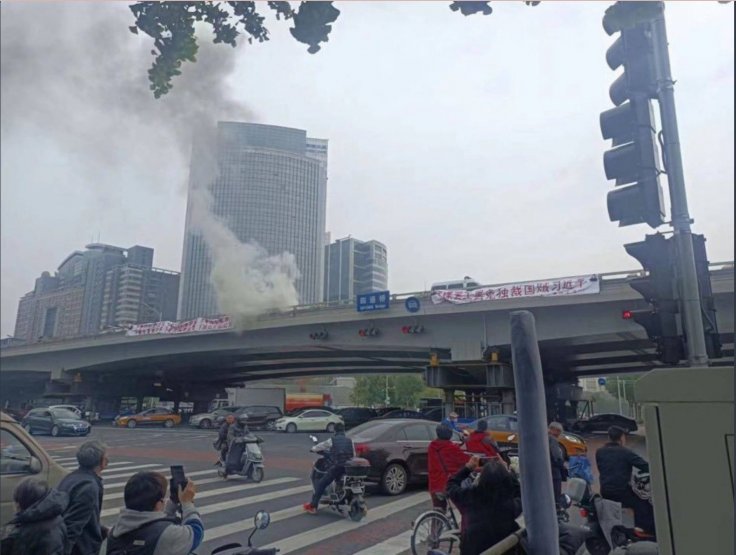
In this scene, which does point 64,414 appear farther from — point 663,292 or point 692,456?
point 692,456

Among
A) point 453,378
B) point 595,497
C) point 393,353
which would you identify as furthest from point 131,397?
point 595,497

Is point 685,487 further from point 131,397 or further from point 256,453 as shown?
point 131,397

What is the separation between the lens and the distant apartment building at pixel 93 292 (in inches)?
247

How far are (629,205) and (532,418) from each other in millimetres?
1951

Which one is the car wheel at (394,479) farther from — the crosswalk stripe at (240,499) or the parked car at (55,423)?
the parked car at (55,423)

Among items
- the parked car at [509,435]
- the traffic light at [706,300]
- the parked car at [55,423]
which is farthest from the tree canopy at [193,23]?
the parked car at [55,423]

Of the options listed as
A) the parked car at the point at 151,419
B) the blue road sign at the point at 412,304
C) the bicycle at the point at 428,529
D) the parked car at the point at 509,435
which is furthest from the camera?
the parked car at the point at 151,419

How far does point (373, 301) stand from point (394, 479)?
1753cm

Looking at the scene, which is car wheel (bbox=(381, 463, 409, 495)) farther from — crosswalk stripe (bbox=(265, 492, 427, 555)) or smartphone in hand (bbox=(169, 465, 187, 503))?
smartphone in hand (bbox=(169, 465, 187, 503))

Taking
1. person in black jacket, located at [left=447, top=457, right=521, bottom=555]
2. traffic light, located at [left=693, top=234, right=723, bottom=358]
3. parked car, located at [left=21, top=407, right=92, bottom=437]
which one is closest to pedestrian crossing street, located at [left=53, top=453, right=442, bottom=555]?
person in black jacket, located at [left=447, top=457, right=521, bottom=555]

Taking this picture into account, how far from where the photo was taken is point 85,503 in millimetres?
3549

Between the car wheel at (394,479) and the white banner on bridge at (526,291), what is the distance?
47.9 ft

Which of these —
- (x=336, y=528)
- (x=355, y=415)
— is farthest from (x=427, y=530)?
(x=355, y=415)

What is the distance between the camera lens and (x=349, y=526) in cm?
733
